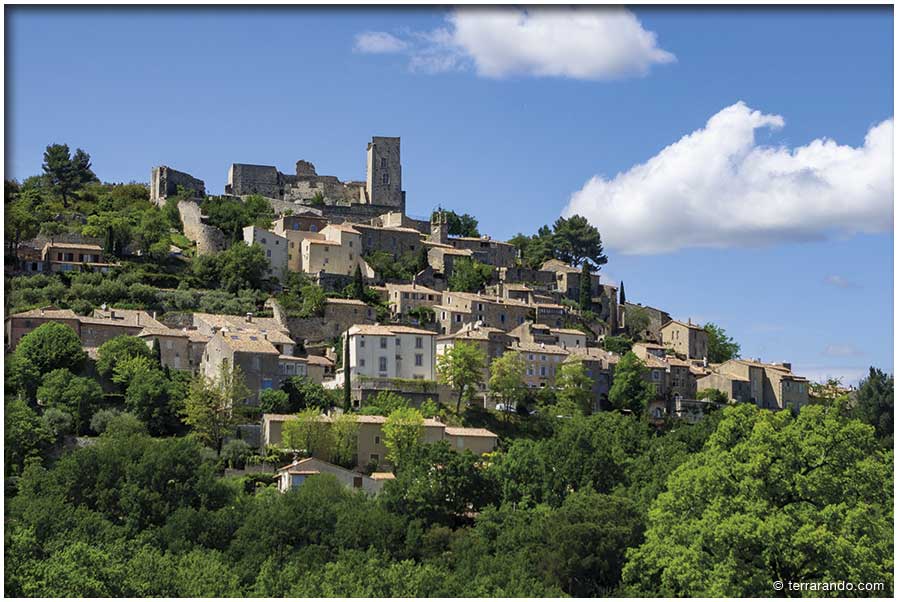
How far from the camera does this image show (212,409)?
59594mm

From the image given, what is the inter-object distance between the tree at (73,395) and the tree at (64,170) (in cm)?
4119

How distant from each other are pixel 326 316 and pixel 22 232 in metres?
18.9

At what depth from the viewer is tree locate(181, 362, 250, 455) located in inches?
2339

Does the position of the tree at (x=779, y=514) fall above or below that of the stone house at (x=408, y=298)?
below

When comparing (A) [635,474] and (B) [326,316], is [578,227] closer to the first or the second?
(B) [326,316]

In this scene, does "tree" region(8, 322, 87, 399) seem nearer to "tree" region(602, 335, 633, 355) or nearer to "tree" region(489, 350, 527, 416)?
"tree" region(489, 350, 527, 416)

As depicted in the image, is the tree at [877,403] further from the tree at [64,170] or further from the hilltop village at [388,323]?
the tree at [64,170]

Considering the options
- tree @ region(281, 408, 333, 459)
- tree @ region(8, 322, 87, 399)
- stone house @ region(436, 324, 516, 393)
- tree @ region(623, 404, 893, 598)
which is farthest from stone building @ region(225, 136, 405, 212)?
tree @ region(623, 404, 893, 598)

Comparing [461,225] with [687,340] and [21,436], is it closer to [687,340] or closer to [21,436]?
[687,340]

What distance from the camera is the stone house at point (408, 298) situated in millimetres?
81938

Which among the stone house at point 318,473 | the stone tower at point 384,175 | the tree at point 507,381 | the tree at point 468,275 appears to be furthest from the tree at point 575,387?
the stone tower at point 384,175

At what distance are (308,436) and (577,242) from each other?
51.1 meters

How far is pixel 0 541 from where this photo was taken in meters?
29.4

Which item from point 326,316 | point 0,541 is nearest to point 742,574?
point 0,541
